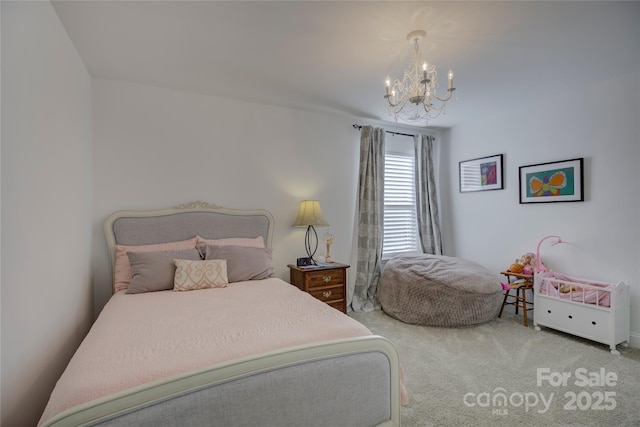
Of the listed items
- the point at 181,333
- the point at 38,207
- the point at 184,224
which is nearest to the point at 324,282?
the point at 184,224

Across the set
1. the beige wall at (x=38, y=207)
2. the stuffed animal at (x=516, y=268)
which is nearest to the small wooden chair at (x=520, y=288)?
the stuffed animal at (x=516, y=268)

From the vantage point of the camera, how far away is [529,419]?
6.11 ft

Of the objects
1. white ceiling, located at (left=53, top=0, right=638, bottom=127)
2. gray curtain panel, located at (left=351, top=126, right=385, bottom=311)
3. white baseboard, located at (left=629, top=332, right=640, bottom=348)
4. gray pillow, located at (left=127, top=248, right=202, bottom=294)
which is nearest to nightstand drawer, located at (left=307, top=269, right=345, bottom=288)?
gray curtain panel, located at (left=351, top=126, right=385, bottom=311)

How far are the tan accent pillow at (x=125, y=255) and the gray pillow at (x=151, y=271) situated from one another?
0.17m

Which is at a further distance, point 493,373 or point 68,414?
point 493,373

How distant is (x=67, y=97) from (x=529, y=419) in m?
3.62

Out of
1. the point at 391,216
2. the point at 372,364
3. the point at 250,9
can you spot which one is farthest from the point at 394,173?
the point at 372,364

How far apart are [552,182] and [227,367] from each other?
382cm

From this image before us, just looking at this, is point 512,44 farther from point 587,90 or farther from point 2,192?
point 2,192

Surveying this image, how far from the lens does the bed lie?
1031 mm

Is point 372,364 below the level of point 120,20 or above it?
below

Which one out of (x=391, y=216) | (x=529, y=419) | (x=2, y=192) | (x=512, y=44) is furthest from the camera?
(x=391, y=216)

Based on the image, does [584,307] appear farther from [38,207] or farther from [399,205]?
[38,207]

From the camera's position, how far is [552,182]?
3.42 m
